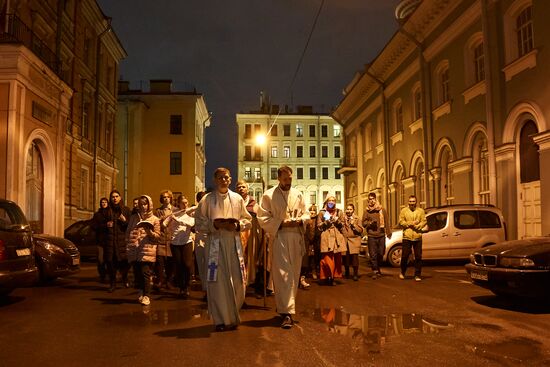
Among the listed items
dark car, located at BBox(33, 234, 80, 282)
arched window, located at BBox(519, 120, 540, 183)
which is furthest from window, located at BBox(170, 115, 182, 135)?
dark car, located at BBox(33, 234, 80, 282)

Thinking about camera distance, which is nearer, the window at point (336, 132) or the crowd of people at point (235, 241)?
the crowd of people at point (235, 241)

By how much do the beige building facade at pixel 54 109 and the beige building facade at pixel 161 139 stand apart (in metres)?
13.7

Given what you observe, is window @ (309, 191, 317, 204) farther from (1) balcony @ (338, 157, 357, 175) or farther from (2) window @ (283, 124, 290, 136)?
(1) balcony @ (338, 157, 357, 175)

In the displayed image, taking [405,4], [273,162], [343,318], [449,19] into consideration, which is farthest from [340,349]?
[273,162]

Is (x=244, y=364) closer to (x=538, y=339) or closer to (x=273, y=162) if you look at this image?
(x=538, y=339)

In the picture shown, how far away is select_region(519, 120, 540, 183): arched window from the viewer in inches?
588

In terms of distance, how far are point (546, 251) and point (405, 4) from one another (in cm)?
2218

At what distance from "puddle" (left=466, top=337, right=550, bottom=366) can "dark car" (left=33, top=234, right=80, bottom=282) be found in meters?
8.35

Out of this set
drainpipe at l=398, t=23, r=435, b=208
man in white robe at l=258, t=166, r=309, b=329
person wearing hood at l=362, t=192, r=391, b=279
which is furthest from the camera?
drainpipe at l=398, t=23, r=435, b=208

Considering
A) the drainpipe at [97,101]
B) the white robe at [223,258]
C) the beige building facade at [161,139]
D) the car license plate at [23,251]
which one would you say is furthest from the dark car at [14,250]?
the beige building facade at [161,139]

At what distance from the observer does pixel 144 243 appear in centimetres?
902

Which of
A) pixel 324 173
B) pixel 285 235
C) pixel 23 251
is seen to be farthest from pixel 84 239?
pixel 324 173

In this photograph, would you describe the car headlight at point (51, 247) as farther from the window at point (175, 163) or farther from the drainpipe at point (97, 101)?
the window at point (175, 163)

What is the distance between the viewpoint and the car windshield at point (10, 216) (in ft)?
29.0
